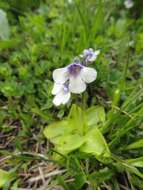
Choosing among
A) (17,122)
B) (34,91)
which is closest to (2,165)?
(17,122)

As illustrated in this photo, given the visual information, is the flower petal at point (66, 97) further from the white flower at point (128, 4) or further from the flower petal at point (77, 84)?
the white flower at point (128, 4)

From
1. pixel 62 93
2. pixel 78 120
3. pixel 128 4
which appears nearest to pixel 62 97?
pixel 62 93

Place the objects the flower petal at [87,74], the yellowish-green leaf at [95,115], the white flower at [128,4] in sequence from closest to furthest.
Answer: the flower petal at [87,74] < the yellowish-green leaf at [95,115] < the white flower at [128,4]

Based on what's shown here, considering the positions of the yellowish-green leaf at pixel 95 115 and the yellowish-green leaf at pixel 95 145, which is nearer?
the yellowish-green leaf at pixel 95 145

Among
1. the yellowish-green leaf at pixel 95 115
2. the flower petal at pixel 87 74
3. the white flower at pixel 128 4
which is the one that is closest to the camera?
the flower petal at pixel 87 74

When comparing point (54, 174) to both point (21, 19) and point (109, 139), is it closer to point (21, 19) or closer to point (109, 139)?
point (109, 139)

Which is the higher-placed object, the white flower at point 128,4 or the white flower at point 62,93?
the white flower at point 128,4

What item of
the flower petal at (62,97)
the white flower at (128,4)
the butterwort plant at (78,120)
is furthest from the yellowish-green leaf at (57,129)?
the white flower at (128,4)

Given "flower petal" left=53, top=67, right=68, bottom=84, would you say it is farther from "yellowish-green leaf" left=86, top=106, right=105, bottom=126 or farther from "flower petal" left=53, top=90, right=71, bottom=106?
"yellowish-green leaf" left=86, top=106, right=105, bottom=126
